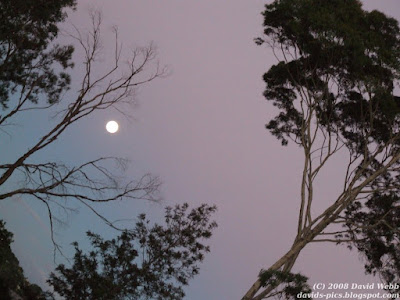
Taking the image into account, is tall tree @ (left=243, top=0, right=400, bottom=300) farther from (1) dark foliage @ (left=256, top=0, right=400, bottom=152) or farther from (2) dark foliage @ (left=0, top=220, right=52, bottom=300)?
(2) dark foliage @ (left=0, top=220, right=52, bottom=300)

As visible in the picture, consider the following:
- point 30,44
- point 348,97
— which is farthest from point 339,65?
point 30,44

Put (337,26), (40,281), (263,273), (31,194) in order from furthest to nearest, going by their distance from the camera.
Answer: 1. (40,281)
2. (337,26)
3. (263,273)
4. (31,194)

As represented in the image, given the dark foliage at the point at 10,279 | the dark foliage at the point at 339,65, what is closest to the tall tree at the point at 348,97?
the dark foliage at the point at 339,65

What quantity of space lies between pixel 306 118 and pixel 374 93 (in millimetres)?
2235

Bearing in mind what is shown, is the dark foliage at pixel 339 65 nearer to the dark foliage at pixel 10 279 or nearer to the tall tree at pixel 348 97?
the tall tree at pixel 348 97

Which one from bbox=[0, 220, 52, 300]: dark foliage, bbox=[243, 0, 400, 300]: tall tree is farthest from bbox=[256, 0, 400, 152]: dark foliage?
bbox=[0, 220, 52, 300]: dark foliage

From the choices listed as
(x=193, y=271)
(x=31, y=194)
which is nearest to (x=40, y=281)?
(x=193, y=271)

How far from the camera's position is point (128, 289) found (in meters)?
13.2

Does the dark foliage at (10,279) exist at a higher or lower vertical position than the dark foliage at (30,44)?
lower

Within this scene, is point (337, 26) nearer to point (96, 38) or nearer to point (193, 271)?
point (96, 38)

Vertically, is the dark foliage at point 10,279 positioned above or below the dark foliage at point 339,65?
below

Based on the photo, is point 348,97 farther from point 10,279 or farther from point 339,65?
point 10,279

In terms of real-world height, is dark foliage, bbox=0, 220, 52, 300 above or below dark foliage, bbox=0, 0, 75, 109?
below

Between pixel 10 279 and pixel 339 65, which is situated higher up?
pixel 339 65
